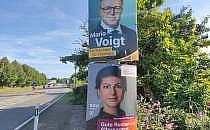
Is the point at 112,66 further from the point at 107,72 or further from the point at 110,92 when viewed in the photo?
the point at 110,92

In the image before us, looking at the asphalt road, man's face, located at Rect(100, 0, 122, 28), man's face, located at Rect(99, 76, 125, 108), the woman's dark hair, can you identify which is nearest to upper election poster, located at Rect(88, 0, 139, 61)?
man's face, located at Rect(100, 0, 122, 28)

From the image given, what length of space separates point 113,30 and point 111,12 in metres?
0.46

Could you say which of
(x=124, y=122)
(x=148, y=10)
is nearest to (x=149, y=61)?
(x=148, y=10)

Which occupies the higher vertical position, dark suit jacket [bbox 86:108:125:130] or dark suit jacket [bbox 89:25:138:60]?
dark suit jacket [bbox 89:25:138:60]

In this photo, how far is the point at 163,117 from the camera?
20.7 feet

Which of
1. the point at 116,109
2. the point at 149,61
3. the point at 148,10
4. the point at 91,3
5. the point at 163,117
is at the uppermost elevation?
the point at 148,10

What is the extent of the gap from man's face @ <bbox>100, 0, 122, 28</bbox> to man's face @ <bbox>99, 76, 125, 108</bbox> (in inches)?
51.4

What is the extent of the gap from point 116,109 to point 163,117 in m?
2.20

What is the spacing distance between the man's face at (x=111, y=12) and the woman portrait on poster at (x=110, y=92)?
109cm

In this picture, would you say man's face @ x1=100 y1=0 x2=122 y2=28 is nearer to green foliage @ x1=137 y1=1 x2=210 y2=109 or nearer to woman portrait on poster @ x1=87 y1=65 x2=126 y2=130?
woman portrait on poster @ x1=87 y1=65 x2=126 y2=130

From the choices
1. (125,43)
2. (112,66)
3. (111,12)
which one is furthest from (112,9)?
(112,66)

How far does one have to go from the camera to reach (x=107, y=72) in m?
4.86

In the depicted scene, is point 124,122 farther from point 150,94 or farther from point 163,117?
point 150,94

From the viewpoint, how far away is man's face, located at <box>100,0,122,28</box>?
509 centimetres
